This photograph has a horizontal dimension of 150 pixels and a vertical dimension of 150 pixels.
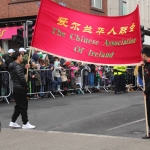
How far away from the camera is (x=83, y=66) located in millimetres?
19047

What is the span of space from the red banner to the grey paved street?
5.38 ft

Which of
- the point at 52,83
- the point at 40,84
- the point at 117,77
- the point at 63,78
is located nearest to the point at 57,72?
the point at 63,78

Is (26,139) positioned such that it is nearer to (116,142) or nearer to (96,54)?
(116,142)

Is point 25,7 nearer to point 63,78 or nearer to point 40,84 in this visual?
point 63,78

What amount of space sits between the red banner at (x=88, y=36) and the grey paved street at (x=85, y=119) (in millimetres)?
1639

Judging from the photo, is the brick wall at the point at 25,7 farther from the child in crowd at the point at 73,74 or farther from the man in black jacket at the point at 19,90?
the man in black jacket at the point at 19,90

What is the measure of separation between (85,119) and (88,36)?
2418mm

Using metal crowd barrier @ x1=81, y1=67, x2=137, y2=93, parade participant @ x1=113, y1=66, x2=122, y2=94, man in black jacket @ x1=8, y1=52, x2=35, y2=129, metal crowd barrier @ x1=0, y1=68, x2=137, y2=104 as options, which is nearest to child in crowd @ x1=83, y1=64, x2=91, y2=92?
metal crowd barrier @ x1=0, y1=68, x2=137, y2=104

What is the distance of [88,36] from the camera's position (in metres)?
9.73

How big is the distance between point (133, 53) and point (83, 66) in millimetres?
9778

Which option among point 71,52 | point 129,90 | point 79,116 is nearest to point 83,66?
point 129,90

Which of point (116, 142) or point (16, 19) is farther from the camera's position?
point (16, 19)

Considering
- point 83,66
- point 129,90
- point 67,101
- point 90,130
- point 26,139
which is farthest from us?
point 129,90

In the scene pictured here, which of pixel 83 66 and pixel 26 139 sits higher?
pixel 83 66
